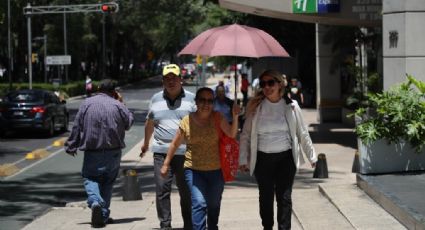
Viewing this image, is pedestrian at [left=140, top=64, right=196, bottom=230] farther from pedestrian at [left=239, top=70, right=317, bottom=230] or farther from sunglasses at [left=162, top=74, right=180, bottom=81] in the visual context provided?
pedestrian at [left=239, top=70, right=317, bottom=230]

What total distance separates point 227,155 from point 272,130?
50 cm

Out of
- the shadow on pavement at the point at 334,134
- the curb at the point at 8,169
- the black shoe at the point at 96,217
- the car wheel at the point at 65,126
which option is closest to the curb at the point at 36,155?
the curb at the point at 8,169

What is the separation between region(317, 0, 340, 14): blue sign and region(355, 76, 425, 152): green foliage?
27.2 feet

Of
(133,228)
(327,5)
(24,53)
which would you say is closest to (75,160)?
(327,5)

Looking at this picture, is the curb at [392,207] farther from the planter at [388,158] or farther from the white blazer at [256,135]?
the white blazer at [256,135]

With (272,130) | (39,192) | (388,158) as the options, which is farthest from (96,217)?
(39,192)

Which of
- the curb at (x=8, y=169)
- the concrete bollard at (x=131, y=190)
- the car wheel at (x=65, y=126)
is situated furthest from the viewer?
the car wheel at (x=65, y=126)

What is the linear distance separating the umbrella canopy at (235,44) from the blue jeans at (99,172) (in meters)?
1.88

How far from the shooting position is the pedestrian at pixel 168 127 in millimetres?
8000

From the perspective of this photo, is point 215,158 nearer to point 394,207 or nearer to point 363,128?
point 394,207

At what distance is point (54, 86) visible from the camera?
1933 inches

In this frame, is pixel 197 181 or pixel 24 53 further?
pixel 24 53

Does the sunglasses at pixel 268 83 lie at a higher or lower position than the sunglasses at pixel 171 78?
lower

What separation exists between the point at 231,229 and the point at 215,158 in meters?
2.04
